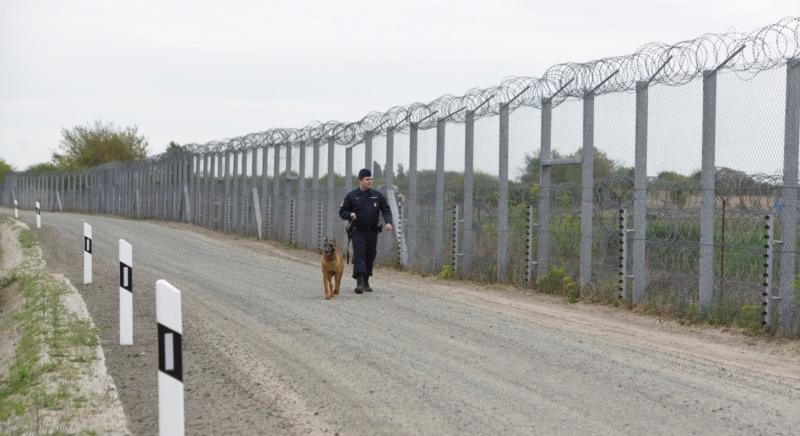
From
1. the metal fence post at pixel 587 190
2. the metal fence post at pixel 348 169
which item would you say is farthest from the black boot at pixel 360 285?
the metal fence post at pixel 348 169

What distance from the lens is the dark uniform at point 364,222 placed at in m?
14.8

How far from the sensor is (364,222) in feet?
48.7


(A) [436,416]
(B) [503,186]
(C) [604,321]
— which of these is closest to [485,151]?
(B) [503,186]

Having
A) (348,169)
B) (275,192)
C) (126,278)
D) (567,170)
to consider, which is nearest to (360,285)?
(567,170)

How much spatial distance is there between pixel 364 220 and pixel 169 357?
9.50 meters

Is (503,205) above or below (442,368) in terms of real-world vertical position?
above

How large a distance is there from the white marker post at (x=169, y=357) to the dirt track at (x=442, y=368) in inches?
40.9

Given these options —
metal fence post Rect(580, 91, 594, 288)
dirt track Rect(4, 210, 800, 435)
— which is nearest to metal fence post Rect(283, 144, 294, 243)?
dirt track Rect(4, 210, 800, 435)

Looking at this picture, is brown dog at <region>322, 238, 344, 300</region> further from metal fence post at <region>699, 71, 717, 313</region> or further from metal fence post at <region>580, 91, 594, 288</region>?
metal fence post at <region>699, 71, 717, 313</region>

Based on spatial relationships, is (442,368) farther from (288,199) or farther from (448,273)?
(288,199)

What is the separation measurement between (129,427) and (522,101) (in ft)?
37.5

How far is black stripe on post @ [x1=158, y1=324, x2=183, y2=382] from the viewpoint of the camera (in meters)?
5.34

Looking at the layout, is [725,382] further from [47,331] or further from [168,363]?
[47,331]

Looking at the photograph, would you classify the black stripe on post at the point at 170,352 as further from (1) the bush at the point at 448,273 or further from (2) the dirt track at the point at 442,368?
(1) the bush at the point at 448,273
